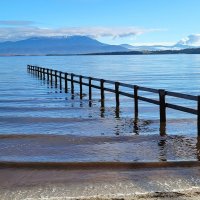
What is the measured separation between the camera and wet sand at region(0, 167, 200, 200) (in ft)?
24.2

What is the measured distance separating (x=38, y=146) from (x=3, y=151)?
3.50 feet

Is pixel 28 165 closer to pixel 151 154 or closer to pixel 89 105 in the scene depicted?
pixel 151 154

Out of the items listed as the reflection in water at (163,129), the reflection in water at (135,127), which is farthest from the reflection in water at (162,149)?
the reflection in water at (135,127)

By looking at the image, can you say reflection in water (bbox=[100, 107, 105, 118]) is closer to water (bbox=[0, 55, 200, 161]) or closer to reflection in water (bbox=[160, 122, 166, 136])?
water (bbox=[0, 55, 200, 161])

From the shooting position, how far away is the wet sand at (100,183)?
7.37m

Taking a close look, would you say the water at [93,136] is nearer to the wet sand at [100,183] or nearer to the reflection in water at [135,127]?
the reflection in water at [135,127]

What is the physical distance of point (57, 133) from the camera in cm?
1468

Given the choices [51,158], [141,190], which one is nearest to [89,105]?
[51,158]

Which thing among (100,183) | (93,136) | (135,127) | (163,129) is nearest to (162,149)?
(93,136)

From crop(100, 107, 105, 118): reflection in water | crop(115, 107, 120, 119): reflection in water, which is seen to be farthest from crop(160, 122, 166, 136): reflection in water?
crop(100, 107, 105, 118): reflection in water

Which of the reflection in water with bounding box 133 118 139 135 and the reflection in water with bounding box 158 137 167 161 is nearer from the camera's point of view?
the reflection in water with bounding box 158 137 167 161

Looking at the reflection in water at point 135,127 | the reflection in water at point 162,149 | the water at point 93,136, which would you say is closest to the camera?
the reflection in water at point 162,149

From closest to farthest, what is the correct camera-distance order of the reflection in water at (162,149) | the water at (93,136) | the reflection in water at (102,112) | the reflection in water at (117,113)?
the reflection in water at (162,149) → the water at (93,136) → the reflection in water at (117,113) → the reflection in water at (102,112)

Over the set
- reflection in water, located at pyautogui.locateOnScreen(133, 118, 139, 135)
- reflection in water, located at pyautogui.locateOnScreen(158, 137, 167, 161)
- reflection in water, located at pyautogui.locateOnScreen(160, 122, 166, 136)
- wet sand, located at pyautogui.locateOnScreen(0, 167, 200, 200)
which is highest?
wet sand, located at pyautogui.locateOnScreen(0, 167, 200, 200)
